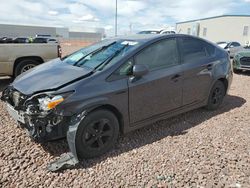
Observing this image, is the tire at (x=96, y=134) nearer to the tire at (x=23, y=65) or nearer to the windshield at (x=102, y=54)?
the windshield at (x=102, y=54)

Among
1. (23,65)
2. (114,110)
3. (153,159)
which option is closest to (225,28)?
(23,65)

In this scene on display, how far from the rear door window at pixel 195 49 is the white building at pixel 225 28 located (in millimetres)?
31859

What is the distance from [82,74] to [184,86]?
1.80 meters

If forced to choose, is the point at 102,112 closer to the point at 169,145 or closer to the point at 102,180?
the point at 102,180

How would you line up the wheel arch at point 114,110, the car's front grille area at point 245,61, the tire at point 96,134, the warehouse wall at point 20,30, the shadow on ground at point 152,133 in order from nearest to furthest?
the tire at point 96,134 → the wheel arch at point 114,110 → the shadow on ground at point 152,133 → the car's front grille area at point 245,61 → the warehouse wall at point 20,30

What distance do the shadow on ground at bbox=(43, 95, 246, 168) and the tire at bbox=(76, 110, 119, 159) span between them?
11 cm

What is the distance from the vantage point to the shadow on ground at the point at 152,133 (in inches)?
123

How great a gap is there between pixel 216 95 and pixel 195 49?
1.13m

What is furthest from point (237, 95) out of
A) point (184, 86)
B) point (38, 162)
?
point (38, 162)

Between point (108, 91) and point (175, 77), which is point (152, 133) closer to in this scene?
point (175, 77)

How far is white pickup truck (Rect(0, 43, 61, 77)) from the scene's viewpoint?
6.27 m

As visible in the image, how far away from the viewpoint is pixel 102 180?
2574mm

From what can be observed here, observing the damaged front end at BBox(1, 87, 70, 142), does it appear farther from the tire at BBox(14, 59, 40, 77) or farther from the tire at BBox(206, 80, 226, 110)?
the tire at BBox(14, 59, 40, 77)

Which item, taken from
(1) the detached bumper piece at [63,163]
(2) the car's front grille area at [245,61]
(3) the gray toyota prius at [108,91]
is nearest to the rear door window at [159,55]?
(3) the gray toyota prius at [108,91]
